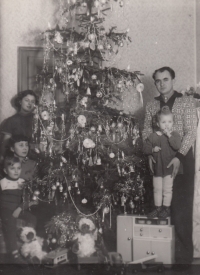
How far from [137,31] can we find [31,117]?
48.0 inches

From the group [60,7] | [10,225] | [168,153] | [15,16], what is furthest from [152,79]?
[10,225]

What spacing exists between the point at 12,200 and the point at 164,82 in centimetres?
165

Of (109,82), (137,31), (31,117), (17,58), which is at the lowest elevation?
(31,117)

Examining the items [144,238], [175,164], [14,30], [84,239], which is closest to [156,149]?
[175,164]

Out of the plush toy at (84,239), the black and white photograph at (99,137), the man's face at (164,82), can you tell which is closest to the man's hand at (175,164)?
the black and white photograph at (99,137)

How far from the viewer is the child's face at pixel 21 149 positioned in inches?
134

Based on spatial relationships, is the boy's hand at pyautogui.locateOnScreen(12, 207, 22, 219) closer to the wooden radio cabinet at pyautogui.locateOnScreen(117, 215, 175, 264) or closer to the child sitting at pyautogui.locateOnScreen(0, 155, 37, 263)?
the child sitting at pyautogui.locateOnScreen(0, 155, 37, 263)

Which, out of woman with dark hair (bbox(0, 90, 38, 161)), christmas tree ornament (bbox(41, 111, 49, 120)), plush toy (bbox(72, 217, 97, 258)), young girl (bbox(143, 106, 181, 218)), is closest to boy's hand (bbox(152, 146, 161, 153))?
young girl (bbox(143, 106, 181, 218))

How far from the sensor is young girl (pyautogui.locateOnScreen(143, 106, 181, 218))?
126 inches

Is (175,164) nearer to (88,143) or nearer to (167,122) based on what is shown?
(167,122)

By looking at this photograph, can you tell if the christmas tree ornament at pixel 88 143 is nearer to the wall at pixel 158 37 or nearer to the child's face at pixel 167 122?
the child's face at pixel 167 122

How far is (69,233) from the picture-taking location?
327 centimetres

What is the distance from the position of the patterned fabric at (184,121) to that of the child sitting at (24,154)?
1007 mm

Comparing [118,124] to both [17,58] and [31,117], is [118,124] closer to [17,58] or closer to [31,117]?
[31,117]
